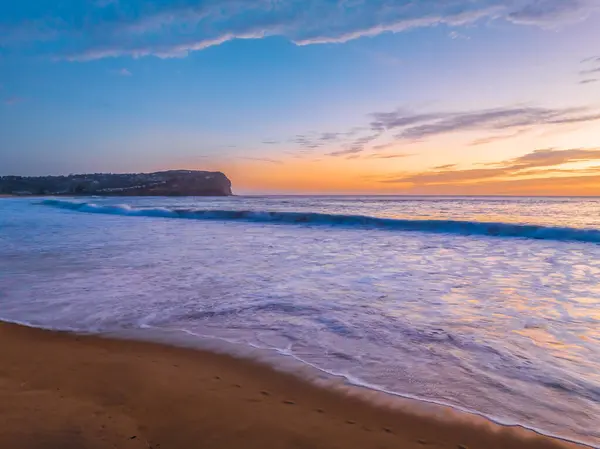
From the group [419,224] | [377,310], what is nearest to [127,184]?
[419,224]

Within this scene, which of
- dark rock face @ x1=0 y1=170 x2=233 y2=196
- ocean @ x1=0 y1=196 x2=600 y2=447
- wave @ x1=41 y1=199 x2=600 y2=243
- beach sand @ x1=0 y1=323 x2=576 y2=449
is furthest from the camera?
dark rock face @ x1=0 y1=170 x2=233 y2=196

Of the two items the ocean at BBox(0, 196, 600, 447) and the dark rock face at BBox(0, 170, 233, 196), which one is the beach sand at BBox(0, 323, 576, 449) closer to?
the ocean at BBox(0, 196, 600, 447)

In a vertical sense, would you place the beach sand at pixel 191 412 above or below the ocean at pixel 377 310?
below

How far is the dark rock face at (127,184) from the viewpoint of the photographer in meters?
90.8

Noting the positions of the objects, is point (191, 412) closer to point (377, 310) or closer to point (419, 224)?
point (377, 310)

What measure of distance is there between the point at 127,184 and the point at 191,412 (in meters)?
99.4

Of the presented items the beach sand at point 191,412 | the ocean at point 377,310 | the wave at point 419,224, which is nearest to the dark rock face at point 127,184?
the wave at point 419,224

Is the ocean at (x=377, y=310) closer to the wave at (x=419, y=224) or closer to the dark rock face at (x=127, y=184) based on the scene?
the wave at (x=419, y=224)

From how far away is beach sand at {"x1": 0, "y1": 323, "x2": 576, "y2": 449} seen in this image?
2111mm

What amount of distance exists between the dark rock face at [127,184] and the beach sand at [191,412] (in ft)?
303

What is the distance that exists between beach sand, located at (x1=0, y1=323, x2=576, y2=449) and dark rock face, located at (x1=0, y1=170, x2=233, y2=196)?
92.3 meters

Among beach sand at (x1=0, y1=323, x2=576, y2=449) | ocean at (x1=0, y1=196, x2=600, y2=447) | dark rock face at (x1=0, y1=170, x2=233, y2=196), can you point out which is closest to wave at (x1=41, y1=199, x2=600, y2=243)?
ocean at (x1=0, y1=196, x2=600, y2=447)

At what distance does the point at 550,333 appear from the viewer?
3902 millimetres

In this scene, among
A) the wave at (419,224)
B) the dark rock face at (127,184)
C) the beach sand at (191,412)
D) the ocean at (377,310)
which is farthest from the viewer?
the dark rock face at (127,184)
